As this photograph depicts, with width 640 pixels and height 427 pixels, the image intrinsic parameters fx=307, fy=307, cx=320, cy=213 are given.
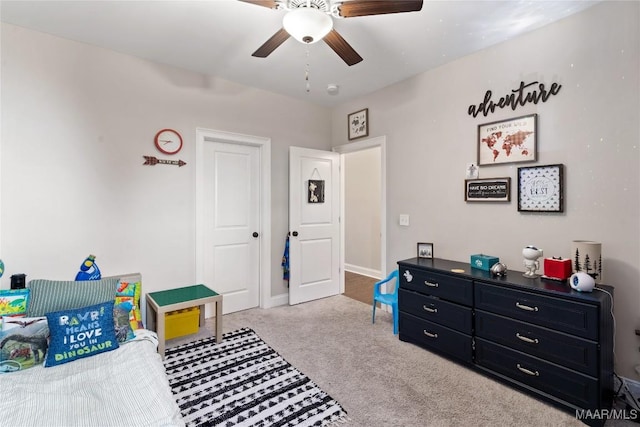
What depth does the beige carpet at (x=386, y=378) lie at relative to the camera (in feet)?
6.10

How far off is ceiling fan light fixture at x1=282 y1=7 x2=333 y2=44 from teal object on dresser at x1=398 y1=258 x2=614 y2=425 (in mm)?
2009

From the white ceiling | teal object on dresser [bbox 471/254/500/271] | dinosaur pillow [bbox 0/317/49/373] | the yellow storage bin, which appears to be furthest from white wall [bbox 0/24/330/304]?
teal object on dresser [bbox 471/254/500/271]

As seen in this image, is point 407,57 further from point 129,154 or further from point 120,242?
point 120,242

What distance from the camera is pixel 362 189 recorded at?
18.4ft

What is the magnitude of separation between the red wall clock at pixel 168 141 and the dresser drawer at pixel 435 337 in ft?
9.14

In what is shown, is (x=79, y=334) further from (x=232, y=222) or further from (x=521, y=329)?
(x=521, y=329)

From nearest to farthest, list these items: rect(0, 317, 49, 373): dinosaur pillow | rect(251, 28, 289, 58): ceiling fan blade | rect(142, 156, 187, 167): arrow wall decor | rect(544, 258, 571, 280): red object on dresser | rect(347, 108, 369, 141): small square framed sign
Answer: rect(0, 317, 49, 373): dinosaur pillow < rect(251, 28, 289, 58): ceiling fan blade < rect(544, 258, 571, 280): red object on dresser < rect(142, 156, 187, 167): arrow wall decor < rect(347, 108, 369, 141): small square framed sign

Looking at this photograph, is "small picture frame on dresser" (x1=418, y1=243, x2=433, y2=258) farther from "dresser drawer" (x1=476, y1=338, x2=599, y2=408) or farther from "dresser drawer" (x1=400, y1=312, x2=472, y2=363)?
"dresser drawer" (x1=476, y1=338, x2=599, y2=408)

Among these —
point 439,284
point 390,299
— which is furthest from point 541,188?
point 390,299

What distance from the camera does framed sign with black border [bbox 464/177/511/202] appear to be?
2619 mm

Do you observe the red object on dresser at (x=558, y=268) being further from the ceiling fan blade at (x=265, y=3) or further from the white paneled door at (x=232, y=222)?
the white paneled door at (x=232, y=222)

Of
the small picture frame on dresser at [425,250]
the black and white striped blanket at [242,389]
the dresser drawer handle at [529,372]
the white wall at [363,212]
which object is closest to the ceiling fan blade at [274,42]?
the small picture frame on dresser at [425,250]

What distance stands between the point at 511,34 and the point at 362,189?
336 centimetres

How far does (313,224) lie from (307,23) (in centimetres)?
266
